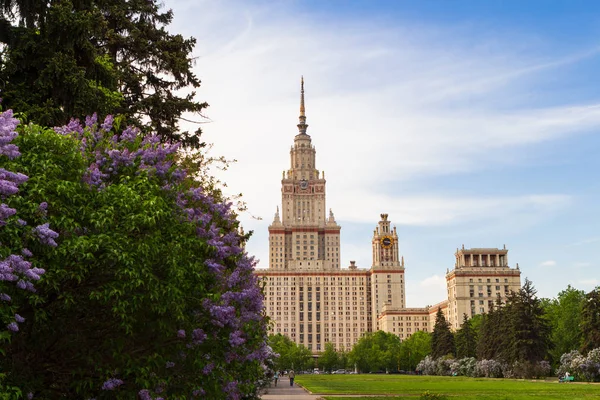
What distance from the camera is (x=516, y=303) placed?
9575 cm

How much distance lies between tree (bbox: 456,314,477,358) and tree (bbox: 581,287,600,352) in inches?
1730

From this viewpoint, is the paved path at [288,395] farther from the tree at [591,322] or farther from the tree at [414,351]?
the tree at [414,351]

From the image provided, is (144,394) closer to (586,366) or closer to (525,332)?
(586,366)

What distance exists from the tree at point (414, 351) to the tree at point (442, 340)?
36.6m

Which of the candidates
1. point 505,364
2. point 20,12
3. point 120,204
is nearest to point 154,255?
point 120,204

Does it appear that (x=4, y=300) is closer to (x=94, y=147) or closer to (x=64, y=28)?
(x=94, y=147)

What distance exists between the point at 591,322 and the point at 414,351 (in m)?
108

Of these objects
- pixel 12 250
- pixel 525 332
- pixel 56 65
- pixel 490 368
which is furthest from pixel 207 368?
pixel 490 368

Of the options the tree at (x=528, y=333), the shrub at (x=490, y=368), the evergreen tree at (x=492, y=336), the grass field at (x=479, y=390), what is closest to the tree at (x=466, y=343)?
the evergreen tree at (x=492, y=336)

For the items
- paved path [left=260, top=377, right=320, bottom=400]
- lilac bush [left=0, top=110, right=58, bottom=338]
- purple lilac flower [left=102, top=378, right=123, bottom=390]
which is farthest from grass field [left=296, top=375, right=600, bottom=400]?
lilac bush [left=0, top=110, right=58, bottom=338]

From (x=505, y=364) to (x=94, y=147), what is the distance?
313 ft

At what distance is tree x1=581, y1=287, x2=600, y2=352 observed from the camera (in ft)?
269

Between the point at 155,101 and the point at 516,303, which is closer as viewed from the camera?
the point at 155,101

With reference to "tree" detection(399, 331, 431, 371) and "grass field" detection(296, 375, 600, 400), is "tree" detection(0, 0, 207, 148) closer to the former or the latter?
"grass field" detection(296, 375, 600, 400)
